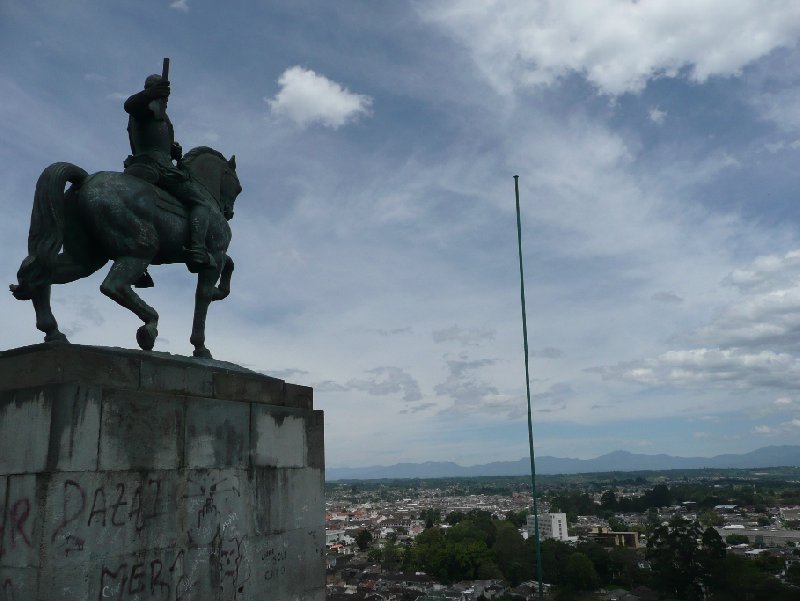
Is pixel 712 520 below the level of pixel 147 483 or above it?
below

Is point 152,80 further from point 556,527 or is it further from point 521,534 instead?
point 556,527

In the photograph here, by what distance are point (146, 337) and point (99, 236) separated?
1.06 m

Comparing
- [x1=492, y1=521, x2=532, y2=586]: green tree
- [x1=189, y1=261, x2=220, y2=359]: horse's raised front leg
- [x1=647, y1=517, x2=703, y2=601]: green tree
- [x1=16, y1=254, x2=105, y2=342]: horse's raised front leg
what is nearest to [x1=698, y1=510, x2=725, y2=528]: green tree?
[x1=492, y1=521, x2=532, y2=586]: green tree

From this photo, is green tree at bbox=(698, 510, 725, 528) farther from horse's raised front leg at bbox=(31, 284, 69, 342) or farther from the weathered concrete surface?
horse's raised front leg at bbox=(31, 284, 69, 342)

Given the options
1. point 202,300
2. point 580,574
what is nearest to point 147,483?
point 202,300

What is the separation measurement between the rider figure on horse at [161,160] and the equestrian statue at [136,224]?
1 cm

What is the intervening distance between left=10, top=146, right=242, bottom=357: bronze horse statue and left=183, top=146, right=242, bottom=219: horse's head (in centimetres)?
67

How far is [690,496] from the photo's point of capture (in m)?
192

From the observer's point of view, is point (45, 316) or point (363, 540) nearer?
point (45, 316)

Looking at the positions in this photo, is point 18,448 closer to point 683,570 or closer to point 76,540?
point 76,540

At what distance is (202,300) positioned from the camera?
733 centimetres

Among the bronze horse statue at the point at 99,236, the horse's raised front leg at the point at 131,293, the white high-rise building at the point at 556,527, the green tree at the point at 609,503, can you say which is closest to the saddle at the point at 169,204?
the bronze horse statue at the point at 99,236

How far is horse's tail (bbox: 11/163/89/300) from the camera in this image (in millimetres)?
5938

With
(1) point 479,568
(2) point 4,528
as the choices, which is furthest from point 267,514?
(1) point 479,568
